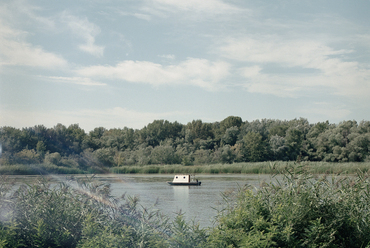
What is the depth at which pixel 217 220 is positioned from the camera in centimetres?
528

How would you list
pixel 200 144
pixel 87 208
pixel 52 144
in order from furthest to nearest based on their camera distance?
pixel 200 144 → pixel 52 144 → pixel 87 208

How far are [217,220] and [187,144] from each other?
→ 6114 cm

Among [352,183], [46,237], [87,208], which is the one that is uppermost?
[352,183]

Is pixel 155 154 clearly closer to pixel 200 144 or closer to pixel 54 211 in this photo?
pixel 200 144

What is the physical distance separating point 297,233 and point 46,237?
334 centimetres

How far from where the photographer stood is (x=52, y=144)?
5425 centimetres

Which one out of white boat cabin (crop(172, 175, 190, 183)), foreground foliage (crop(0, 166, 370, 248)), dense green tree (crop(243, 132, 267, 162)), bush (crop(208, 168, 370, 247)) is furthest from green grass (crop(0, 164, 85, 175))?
bush (crop(208, 168, 370, 247))

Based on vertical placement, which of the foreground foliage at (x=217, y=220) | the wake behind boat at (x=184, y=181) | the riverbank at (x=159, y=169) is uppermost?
the foreground foliage at (x=217, y=220)

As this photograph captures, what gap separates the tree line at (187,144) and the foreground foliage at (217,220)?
36.9 metres

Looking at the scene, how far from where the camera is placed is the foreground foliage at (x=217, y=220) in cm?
455

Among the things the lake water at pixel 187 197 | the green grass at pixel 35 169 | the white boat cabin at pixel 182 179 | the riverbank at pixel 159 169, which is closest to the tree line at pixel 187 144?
the green grass at pixel 35 169

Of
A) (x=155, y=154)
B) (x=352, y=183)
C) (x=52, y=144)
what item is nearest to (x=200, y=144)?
(x=155, y=154)

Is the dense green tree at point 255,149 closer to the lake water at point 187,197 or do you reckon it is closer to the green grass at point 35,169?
the green grass at point 35,169

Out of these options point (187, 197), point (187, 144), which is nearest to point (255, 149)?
point (187, 144)
